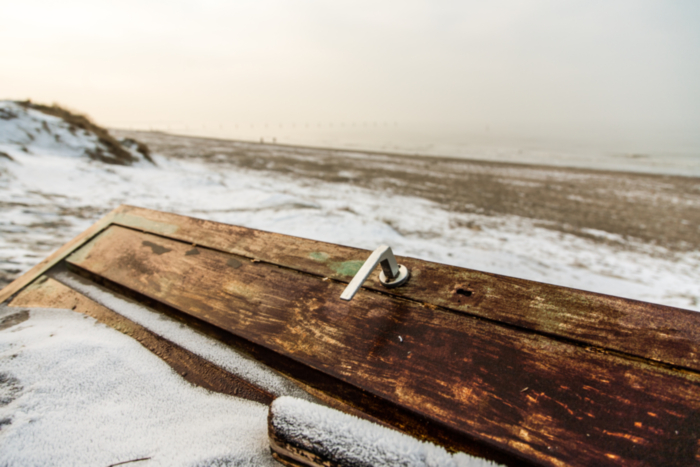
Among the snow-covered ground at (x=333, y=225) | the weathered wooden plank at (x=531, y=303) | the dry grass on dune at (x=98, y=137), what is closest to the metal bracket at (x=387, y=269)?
the weathered wooden plank at (x=531, y=303)

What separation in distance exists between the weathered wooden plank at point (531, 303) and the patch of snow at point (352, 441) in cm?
46

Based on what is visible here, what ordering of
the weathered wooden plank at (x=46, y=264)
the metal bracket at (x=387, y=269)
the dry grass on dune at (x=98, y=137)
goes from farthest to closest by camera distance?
the dry grass on dune at (x=98, y=137) < the weathered wooden plank at (x=46, y=264) < the metal bracket at (x=387, y=269)

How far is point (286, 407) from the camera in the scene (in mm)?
767

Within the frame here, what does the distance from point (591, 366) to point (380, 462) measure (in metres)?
0.60

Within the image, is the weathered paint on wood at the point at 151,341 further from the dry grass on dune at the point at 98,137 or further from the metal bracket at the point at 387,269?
the dry grass on dune at the point at 98,137

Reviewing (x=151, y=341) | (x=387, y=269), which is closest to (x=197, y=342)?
(x=151, y=341)

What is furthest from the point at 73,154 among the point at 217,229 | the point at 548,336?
the point at 548,336

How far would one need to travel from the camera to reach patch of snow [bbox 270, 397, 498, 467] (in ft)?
A: 2.19

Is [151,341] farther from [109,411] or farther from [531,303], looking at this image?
[531,303]

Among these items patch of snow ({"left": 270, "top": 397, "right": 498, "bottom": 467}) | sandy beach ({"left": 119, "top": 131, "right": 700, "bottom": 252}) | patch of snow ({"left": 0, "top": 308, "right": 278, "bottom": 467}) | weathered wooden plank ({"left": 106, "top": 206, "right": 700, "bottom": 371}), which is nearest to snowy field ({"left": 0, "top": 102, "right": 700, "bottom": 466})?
patch of snow ({"left": 0, "top": 308, "right": 278, "bottom": 467})

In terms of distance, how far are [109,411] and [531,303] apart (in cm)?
139

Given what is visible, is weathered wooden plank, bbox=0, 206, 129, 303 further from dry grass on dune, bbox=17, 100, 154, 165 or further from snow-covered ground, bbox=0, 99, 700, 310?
dry grass on dune, bbox=17, 100, 154, 165

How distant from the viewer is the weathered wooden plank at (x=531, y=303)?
2.69 feet

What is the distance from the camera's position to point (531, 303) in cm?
100
